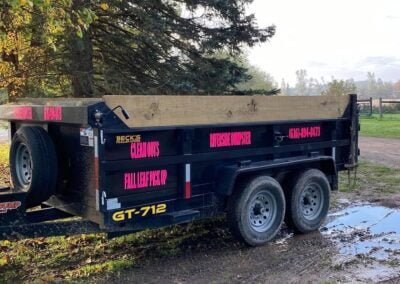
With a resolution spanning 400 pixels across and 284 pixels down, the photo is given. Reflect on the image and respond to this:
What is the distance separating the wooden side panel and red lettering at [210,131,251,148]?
15cm

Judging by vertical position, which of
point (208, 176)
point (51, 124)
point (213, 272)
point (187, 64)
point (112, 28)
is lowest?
point (213, 272)

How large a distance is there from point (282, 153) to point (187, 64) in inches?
256

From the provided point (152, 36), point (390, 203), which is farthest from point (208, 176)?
point (152, 36)

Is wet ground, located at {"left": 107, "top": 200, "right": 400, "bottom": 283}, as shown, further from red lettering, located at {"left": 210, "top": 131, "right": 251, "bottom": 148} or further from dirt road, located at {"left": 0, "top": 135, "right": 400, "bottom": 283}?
red lettering, located at {"left": 210, "top": 131, "right": 251, "bottom": 148}

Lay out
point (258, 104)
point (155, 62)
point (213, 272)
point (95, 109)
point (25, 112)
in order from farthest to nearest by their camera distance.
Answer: point (155, 62) → point (258, 104) → point (25, 112) → point (213, 272) → point (95, 109)

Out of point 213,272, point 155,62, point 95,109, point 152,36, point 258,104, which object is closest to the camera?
point 95,109

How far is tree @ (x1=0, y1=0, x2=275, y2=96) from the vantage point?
11.5m

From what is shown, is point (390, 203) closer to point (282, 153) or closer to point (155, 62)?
point (282, 153)

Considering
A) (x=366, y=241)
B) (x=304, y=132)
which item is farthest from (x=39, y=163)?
(x=366, y=241)

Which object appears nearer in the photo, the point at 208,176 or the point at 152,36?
the point at 208,176

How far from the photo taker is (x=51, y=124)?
4.97 m

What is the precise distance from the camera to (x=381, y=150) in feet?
50.5

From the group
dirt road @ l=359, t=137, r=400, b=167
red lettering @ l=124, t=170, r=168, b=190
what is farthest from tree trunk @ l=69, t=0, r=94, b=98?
dirt road @ l=359, t=137, r=400, b=167

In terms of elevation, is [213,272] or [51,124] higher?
[51,124]
